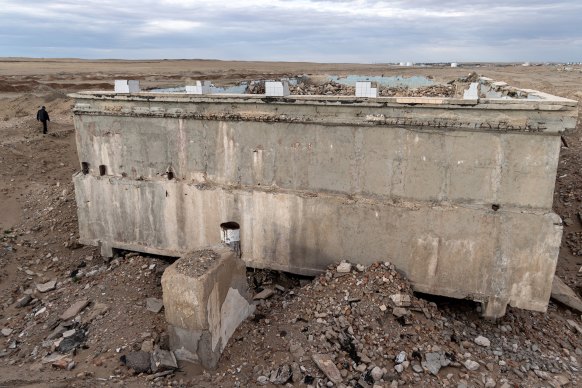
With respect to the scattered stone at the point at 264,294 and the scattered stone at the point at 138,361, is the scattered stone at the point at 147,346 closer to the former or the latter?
the scattered stone at the point at 138,361

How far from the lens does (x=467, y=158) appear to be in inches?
225

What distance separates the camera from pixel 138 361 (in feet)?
17.4

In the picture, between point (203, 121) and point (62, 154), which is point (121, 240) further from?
point (62, 154)

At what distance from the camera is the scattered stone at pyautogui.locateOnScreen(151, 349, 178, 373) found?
5188 mm

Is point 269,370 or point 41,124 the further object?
point 41,124

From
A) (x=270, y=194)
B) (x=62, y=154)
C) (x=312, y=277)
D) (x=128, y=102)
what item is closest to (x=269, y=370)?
(x=312, y=277)

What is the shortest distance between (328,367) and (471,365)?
64.2 inches

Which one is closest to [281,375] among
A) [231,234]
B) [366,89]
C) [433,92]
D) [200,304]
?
[200,304]

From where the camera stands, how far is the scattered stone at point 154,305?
627 centimetres

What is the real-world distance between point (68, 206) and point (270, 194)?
6.36 m

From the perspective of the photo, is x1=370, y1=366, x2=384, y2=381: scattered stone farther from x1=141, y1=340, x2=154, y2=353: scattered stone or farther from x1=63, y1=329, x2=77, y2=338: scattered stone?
x1=63, y1=329, x2=77, y2=338: scattered stone

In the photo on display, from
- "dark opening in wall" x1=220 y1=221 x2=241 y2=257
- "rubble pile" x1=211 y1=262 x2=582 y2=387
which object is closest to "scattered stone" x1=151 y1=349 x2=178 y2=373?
"rubble pile" x1=211 y1=262 x2=582 y2=387

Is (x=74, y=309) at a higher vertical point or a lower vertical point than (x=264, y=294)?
lower

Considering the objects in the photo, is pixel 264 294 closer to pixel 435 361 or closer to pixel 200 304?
pixel 200 304
